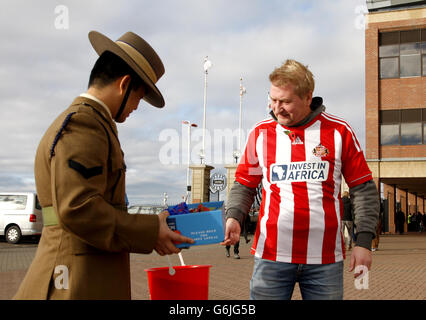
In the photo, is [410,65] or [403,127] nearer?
[403,127]


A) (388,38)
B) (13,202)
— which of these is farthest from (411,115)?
(13,202)

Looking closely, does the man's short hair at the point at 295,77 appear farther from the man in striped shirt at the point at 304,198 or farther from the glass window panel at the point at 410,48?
the glass window panel at the point at 410,48

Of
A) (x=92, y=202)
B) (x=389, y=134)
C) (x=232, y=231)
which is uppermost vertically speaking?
(x=389, y=134)

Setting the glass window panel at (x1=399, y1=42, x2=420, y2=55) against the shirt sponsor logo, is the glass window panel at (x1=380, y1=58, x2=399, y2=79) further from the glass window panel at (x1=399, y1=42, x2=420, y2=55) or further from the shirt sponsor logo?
the shirt sponsor logo

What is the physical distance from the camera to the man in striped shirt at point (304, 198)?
2.67 metres

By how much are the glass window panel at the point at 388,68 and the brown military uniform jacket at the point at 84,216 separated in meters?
30.9

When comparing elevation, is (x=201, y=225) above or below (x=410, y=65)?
below

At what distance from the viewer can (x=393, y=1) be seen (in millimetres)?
30344

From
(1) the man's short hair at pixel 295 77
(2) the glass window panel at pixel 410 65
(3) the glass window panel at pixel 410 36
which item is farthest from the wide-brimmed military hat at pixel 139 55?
(3) the glass window panel at pixel 410 36

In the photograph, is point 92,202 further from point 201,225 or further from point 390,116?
point 390,116

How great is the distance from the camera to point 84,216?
1695 millimetres

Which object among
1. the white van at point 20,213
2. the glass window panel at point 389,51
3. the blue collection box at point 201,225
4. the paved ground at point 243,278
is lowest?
the paved ground at point 243,278

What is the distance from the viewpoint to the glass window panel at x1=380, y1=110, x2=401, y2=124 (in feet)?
97.7

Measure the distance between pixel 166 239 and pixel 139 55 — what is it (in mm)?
810
